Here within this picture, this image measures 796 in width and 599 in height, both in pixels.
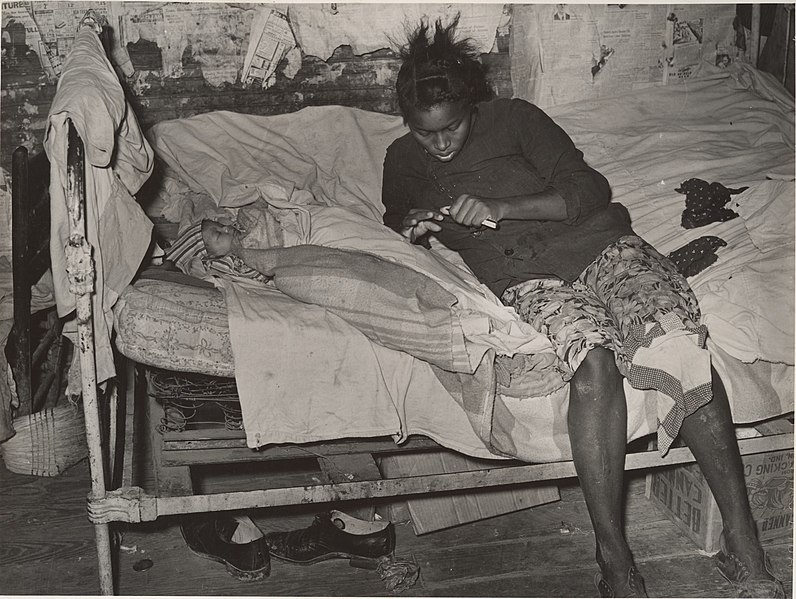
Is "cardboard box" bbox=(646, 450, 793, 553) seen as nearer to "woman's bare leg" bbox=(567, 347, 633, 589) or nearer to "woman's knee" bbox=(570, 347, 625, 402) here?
"woman's bare leg" bbox=(567, 347, 633, 589)

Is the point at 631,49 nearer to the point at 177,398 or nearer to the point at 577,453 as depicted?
the point at 577,453

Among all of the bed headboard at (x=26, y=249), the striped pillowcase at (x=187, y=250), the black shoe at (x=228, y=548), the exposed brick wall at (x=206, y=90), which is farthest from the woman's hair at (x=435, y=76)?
the black shoe at (x=228, y=548)

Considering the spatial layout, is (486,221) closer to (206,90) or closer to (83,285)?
(83,285)

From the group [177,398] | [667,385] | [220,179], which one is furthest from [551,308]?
[220,179]

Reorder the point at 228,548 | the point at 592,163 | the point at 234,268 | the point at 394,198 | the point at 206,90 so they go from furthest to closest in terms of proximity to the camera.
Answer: the point at 206,90
the point at 592,163
the point at 394,198
the point at 228,548
the point at 234,268

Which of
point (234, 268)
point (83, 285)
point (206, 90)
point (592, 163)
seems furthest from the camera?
point (206, 90)

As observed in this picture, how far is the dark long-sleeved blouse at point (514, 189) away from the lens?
2.39m

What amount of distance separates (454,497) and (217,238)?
1.11 metres

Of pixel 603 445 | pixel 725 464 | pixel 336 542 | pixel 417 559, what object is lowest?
pixel 417 559

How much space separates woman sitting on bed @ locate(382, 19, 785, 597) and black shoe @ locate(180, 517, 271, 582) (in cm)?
94

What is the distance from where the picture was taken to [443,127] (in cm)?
232

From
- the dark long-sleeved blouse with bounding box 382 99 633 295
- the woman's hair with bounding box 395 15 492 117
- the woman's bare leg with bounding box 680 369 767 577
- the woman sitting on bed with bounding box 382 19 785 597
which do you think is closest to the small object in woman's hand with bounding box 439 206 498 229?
the woman sitting on bed with bounding box 382 19 785 597

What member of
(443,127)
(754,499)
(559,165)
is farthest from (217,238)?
(754,499)

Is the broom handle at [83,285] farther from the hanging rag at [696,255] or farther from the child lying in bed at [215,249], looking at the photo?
the hanging rag at [696,255]
